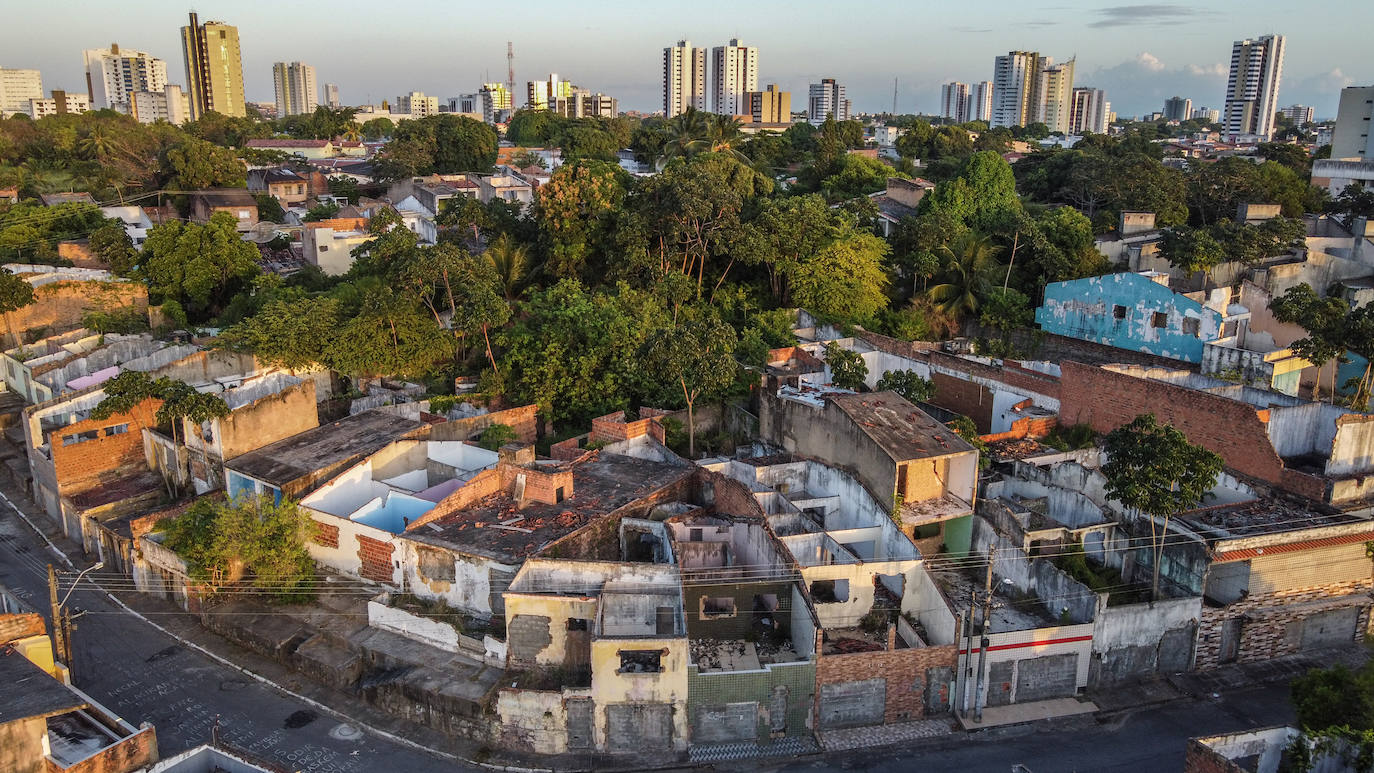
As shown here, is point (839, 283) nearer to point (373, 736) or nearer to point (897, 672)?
point (897, 672)

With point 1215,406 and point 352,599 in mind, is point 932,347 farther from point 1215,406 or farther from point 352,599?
point 352,599

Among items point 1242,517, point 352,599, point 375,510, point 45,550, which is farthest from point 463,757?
point 1242,517

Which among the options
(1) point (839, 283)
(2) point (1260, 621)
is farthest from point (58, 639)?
(1) point (839, 283)

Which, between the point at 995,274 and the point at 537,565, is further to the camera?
the point at 995,274

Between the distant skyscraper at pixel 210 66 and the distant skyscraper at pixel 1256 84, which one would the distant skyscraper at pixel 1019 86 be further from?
the distant skyscraper at pixel 210 66

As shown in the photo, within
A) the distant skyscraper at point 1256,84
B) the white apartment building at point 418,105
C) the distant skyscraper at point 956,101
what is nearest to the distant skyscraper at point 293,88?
the white apartment building at point 418,105

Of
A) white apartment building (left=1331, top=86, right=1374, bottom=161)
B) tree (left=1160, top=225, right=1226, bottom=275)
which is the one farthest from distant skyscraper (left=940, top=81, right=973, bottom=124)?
tree (left=1160, top=225, right=1226, bottom=275)
